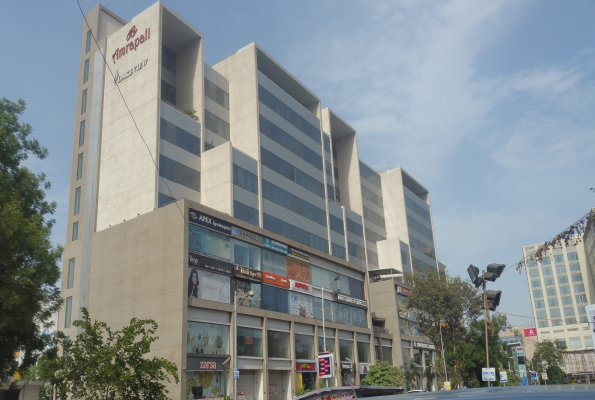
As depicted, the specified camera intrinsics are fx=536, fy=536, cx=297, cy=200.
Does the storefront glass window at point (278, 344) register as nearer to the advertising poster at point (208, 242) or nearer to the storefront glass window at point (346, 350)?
the advertising poster at point (208, 242)

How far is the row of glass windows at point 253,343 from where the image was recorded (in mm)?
38938

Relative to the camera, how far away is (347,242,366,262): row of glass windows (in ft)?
231

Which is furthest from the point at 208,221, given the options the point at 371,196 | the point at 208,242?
the point at 371,196

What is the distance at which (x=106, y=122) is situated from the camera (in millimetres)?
52875

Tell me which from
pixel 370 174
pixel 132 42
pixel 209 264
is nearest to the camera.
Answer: pixel 209 264

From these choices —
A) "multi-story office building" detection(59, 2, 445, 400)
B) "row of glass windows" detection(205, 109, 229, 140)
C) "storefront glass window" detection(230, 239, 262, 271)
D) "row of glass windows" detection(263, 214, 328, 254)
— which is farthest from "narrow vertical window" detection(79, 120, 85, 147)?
"storefront glass window" detection(230, 239, 262, 271)

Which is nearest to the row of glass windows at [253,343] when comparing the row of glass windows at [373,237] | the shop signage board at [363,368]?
the shop signage board at [363,368]

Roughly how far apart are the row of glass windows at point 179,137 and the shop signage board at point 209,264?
43.4ft

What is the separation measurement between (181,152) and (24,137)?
935 inches

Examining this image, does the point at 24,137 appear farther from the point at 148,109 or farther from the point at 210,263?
the point at 148,109

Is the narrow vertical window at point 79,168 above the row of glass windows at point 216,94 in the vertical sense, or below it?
below

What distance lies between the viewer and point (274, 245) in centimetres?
4916

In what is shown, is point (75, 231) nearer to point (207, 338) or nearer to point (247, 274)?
point (247, 274)

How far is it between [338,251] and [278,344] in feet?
69.7
